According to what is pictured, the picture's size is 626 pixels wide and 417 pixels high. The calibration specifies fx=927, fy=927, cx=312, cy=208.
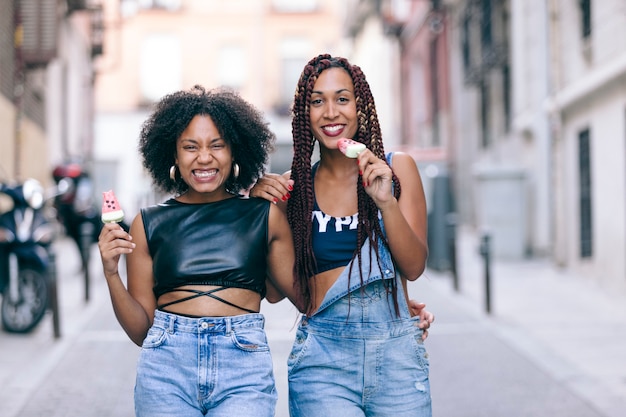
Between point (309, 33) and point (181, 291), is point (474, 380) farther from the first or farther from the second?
point (309, 33)

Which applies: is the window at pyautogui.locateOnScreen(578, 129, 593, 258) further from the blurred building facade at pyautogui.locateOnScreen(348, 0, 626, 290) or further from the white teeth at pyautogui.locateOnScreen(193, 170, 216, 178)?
the white teeth at pyautogui.locateOnScreen(193, 170, 216, 178)

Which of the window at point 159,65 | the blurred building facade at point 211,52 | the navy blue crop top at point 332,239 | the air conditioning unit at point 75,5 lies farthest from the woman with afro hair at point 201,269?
the window at point 159,65

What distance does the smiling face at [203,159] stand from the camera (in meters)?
3.24

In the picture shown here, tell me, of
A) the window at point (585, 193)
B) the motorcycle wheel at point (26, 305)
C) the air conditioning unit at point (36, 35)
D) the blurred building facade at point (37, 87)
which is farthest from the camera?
the air conditioning unit at point (36, 35)

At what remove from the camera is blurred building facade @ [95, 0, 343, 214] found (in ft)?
129

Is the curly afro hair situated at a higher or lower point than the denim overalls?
higher

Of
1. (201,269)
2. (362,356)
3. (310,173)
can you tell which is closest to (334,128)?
(310,173)

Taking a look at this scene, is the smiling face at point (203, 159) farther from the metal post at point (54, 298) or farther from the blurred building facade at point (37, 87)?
the blurred building facade at point (37, 87)

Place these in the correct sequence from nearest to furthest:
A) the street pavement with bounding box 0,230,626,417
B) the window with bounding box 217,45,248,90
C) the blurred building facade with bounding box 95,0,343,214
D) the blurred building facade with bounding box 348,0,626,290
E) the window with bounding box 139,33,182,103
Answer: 1. the street pavement with bounding box 0,230,626,417
2. the blurred building facade with bounding box 348,0,626,290
3. the blurred building facade with bounding box 95,0,343,214
4. the window with bounding box 139,33,182,103
5. the window with bounding box 217,45,248,90

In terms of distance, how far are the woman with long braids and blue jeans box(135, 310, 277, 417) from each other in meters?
0.23

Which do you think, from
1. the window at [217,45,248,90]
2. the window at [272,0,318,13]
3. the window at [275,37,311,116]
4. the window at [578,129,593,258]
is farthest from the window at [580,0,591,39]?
the window at [272,0,318,13]

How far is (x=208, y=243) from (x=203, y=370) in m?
0.43

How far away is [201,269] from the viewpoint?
3.13 metres

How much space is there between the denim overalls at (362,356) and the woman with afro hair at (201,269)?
5.9 inches
